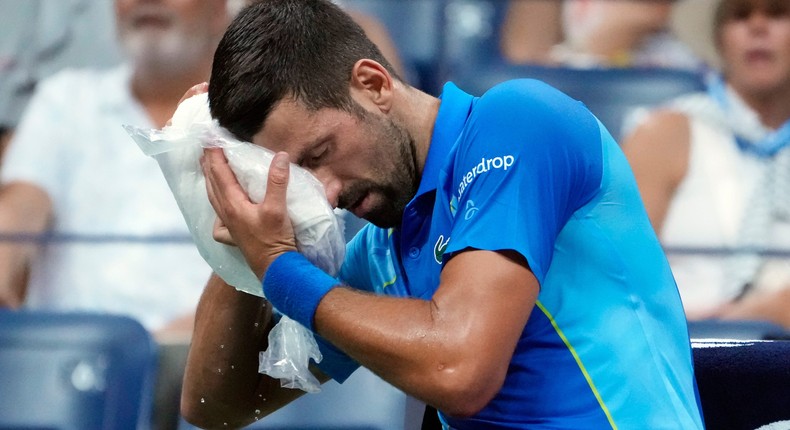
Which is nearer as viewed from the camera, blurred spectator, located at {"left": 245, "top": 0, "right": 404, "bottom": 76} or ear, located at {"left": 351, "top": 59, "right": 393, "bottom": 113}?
ear, located at {"left": 351, "top": 59, "right": 393, "bottom": 113}

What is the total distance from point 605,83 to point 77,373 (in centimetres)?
176

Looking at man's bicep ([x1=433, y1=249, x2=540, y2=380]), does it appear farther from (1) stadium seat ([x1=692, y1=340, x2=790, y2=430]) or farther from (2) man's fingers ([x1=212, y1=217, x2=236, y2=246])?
(1) stadium seat ([x1=692, y1=340, x2=790, y2=430])

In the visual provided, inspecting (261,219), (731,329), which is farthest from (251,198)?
(731,329)

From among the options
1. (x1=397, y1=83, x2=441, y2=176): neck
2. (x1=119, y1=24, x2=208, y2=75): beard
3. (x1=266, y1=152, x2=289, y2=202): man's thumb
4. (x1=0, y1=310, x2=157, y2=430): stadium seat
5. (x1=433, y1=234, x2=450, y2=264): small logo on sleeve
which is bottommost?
(x1=0, y1=310, x2=157, y2=430): stadium seat

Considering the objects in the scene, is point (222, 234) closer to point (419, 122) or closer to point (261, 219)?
point (261, 219)

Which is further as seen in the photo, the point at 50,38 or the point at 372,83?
the point at 50,38

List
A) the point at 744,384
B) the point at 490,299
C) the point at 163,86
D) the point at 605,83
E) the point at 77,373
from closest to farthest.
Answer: the point at 490,299
the point at 744,384
the point at 77,373
the point at 163,86
the point at 605,83

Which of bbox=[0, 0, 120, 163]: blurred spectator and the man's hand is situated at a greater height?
the man's hand

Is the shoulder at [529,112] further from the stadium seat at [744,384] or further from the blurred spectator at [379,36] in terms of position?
the blurred spectator at [379,36]

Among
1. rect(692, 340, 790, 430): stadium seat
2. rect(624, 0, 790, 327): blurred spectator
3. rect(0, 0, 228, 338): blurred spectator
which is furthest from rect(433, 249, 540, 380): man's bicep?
rect(624, 0, 790, 327): blurred spectator

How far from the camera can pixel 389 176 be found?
1.69 meters

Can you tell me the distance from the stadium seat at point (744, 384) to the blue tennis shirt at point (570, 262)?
0.14 m

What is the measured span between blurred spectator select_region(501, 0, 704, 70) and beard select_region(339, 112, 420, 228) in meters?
1.97

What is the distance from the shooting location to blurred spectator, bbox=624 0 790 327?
9.96ft
